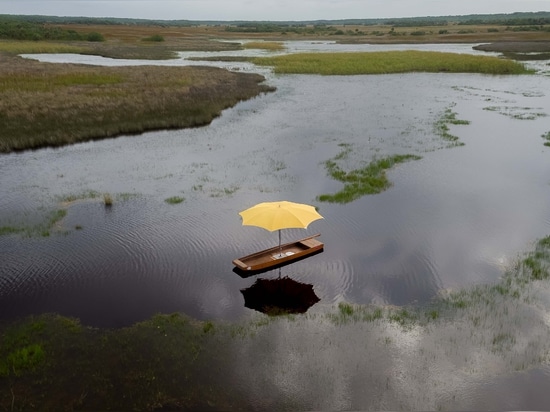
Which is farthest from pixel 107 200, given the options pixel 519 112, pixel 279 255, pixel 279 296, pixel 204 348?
pixel 519 112

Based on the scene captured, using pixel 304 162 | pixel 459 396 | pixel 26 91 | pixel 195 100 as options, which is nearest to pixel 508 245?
pixel 459 396

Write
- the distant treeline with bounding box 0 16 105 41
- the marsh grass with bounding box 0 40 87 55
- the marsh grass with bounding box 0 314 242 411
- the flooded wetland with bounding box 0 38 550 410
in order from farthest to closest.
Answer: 1. the distant treeline with bounding box 0 16 105 41
2. the marsh grass with bounding box 0 40 87 55
3. the flooded wetland with bounding box 0 38 550 410
4. the marsh grass with bounding box 0 314 242 411

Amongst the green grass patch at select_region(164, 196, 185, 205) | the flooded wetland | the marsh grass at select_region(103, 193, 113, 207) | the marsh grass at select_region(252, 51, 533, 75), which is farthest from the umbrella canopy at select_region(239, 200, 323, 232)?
the marsh grass at select_region(252, 51, 533, 75)

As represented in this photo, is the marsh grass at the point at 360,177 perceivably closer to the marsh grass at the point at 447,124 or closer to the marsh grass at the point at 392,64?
the marsh grass at the point at 447,124

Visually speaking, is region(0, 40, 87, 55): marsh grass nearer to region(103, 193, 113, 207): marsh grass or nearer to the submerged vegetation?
region(103, 193, 113, 207): marsh grass

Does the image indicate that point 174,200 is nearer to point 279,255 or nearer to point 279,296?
point 279,255

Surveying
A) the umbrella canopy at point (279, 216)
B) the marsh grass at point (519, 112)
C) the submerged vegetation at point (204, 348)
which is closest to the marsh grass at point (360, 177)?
the umbrella canopy at point (279, 216)

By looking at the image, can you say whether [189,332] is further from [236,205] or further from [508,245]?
[508,245]
